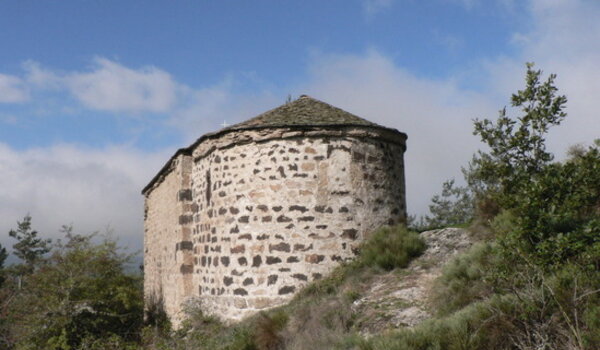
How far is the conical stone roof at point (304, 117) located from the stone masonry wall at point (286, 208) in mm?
163

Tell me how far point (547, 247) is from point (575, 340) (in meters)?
1.82

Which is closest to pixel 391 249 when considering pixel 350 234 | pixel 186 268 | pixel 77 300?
pixel 350 234

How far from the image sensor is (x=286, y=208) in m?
9.72

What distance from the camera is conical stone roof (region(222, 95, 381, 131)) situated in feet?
32.9

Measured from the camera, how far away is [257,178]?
1000 centimetres

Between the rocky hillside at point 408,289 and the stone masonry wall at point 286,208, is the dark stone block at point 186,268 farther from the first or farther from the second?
the rocky hillside at point 408,289

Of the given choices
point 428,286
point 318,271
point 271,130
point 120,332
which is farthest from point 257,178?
point 120,332

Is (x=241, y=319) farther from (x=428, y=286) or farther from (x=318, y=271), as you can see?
(x=428, y=286)

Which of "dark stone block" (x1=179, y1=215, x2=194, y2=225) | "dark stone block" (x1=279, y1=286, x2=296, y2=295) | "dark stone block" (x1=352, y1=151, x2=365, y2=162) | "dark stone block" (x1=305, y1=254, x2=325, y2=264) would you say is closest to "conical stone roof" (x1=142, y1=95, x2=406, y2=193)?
"dark stone block" (x1=352, y1=151, x2=365, y2=162)

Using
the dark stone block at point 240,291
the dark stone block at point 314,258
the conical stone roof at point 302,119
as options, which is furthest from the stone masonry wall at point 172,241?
the dark stone block at point 314,258

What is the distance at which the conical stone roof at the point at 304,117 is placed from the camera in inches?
395

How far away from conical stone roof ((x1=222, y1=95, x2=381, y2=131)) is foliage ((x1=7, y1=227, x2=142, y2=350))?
18.4ft

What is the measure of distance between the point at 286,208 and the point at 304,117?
80.0 inches

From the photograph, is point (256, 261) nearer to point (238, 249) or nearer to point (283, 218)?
point (238, 249)
